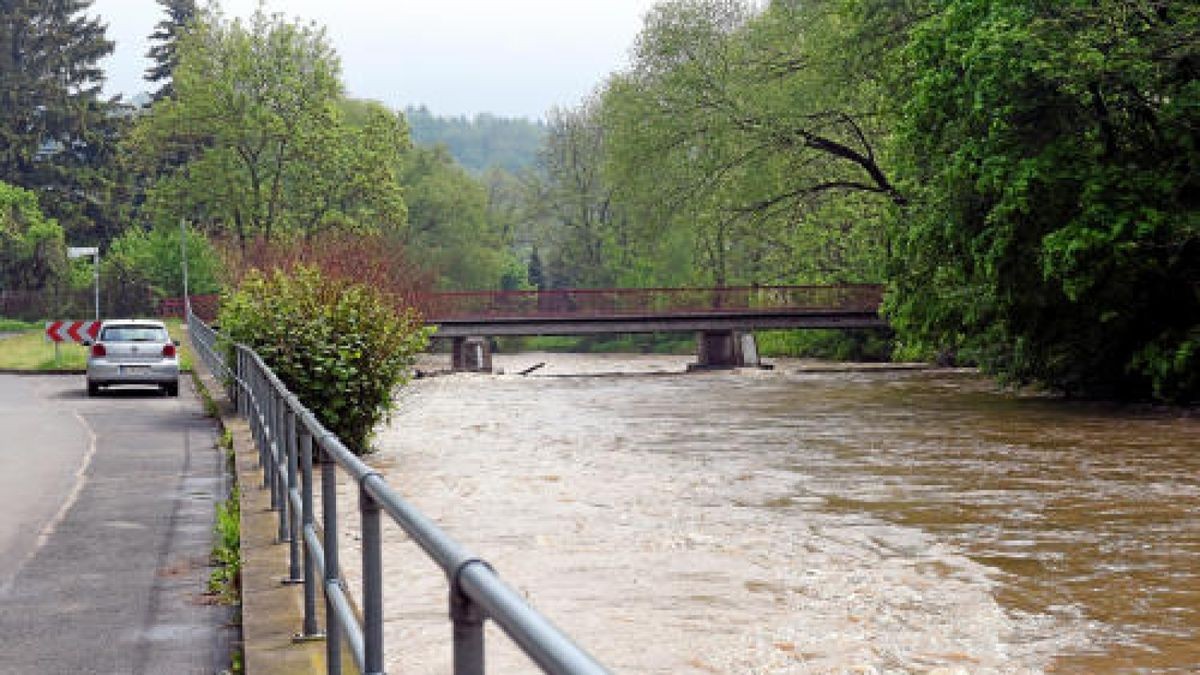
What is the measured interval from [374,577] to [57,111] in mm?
84802

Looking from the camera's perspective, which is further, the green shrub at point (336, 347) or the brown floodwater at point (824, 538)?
the green shrub at point (336, 347)

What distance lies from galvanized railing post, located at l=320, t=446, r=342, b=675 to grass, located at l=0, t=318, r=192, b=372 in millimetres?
33282

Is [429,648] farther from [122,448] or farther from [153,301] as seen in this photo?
[153,301]

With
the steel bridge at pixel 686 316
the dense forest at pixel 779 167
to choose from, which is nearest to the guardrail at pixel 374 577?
the dense forest at pixel 779 167

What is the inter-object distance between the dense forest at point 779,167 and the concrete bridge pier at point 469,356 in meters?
8.05

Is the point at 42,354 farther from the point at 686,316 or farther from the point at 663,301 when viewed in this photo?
the point at 663,301

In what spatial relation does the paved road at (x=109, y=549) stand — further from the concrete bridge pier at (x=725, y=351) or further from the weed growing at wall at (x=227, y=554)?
the concrete bridge pier at (x=725, y=351)

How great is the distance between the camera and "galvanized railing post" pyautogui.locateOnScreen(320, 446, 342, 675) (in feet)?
17.4

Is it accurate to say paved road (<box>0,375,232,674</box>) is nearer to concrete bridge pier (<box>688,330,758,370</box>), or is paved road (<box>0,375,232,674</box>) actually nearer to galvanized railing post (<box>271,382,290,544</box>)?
galvanized railing post (<box>271,382,290,544</box>)

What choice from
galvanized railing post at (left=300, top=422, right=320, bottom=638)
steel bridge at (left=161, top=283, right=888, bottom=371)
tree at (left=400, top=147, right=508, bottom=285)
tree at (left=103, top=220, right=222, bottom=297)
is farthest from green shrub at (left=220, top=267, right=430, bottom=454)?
tree at (left=400, top=147, right=508, bottom=285)

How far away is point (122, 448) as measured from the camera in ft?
61.5

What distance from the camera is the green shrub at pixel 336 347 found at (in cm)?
1747

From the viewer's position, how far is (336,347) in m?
17.6

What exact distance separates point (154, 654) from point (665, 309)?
49184mm
